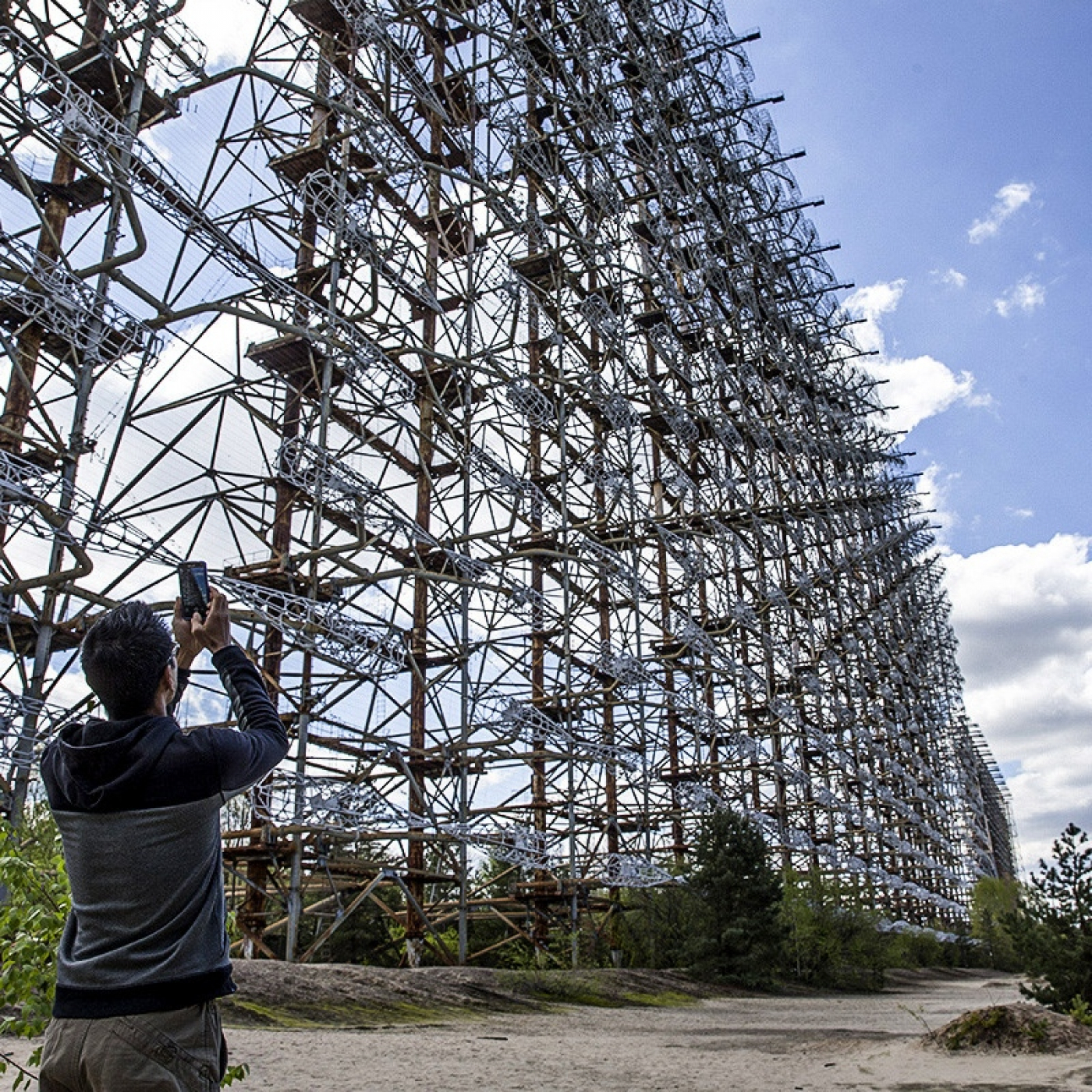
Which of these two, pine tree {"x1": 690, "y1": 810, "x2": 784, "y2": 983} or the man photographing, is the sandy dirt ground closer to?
the man photographing

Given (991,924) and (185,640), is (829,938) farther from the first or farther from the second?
(991,924)

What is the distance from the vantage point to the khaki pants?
1885mm

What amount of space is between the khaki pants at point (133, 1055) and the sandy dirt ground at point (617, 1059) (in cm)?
423

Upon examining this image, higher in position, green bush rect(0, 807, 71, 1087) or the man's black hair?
the man's black hair

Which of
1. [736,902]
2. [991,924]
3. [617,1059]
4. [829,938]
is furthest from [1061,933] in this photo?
[991,924]

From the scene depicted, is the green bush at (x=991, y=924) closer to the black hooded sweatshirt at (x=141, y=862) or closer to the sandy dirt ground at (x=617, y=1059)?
the sandy dirt ground at (x=617, y=1059)

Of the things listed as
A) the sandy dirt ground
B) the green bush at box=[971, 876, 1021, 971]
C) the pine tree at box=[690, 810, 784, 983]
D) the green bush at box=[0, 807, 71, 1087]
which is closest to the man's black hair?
the green bush at box=[0, 807, 71, 1087]

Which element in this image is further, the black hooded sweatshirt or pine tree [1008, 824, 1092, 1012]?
pine tree [1008, 824, 1092, 1012]

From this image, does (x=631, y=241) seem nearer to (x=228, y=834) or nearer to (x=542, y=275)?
(x=542, y=275)

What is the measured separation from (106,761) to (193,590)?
0.52m

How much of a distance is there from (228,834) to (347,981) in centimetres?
349

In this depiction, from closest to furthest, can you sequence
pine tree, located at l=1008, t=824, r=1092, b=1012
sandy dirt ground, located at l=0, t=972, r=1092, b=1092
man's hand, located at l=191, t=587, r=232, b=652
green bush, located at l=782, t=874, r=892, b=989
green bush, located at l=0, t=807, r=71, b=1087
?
1. man's hand, located at l=191, t=587, r=232, b=652
2. green bush, located at l=0, t=807, r=71, b=1087
3. sandy dirt ground, located at l=0, t=972, r=1092, b=1092
4. pine tree, located at l=1008, t=824, r=1092, b=1012
5. green bush, located at l=782, t=874, r=892, b=989

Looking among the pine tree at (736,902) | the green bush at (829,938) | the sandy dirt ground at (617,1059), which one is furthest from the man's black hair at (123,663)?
the green bush at (829,938)

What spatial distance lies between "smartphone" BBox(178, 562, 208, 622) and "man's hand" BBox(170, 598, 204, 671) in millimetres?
13
